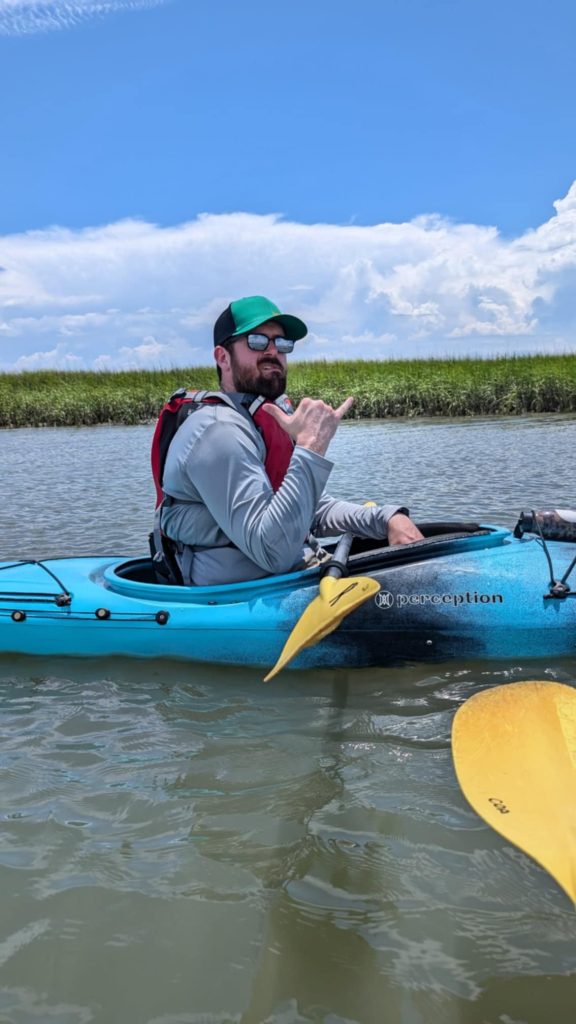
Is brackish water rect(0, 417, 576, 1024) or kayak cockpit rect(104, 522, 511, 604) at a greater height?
kayak cockpit rect(104, 522, 511, 604)

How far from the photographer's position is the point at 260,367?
10.4 ft

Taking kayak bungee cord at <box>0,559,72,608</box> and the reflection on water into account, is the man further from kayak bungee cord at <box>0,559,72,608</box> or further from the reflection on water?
the reflection on water

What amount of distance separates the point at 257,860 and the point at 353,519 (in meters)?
1.90

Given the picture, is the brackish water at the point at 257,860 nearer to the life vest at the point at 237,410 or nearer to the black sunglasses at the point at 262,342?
the life vest at the point at 237,410

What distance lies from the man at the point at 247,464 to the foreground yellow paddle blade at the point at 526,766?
39.5 inches

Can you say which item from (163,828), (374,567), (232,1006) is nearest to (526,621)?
(374,567)

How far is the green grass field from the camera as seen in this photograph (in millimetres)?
17641

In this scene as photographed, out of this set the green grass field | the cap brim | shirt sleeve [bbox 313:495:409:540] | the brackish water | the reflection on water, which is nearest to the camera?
the brackish water

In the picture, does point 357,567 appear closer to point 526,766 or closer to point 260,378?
point 260,378

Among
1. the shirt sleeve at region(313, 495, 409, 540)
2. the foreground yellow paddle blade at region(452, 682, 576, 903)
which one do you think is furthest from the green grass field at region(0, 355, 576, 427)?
the foreground yellow paddle blade at region(452, 682, 576, 903)

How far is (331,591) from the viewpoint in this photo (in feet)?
10.0

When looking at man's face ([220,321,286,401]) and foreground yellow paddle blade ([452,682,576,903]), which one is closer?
foreground yellow paddle blade ([452,682,576,903])

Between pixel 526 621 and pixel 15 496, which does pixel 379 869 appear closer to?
pixel 526 621

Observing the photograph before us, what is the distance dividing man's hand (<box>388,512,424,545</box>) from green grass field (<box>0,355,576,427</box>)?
14.6 metres
